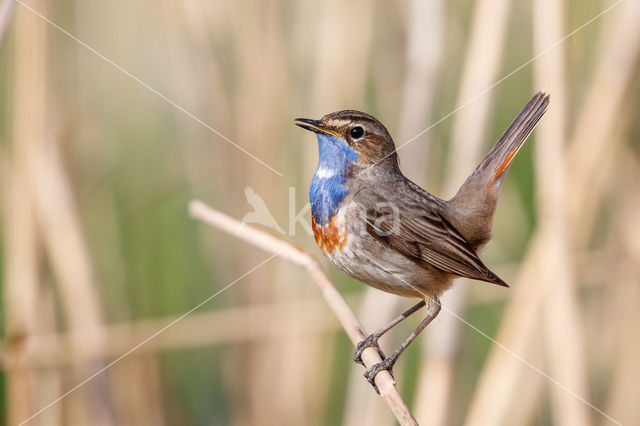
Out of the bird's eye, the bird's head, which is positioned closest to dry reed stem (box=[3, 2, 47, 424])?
the bird's head

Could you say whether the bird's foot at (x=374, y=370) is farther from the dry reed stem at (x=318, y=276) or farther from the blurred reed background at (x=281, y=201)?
the blurred reed background at (x=281, y=201)

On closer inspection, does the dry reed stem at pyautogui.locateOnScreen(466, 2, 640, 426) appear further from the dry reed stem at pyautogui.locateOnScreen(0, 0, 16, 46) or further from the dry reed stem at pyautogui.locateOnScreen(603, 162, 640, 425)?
the dry reed stem at pyautogui.locateOnScreen(0, 0, 16, 46)

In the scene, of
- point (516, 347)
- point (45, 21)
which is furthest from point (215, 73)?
point (516, 347)

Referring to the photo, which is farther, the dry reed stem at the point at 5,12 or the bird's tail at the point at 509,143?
the bird's tail at the point at 509,143

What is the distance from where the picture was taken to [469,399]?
12.4 feet

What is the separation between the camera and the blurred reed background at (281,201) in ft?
9.60

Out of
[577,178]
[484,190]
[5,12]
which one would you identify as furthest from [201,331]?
[577,178]

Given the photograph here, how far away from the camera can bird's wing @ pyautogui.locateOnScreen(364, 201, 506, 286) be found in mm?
2611

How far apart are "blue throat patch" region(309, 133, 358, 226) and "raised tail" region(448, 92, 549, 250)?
1.86 ft

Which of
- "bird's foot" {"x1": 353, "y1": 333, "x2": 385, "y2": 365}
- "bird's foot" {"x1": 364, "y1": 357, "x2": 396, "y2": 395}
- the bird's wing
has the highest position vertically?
the bird's wing

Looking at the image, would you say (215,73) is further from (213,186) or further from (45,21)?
(45,21)

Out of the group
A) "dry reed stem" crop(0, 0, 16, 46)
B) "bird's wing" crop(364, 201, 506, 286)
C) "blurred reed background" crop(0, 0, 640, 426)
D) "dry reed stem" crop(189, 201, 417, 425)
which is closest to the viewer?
"dry reed stem" crop(189, 201, 417, 425)

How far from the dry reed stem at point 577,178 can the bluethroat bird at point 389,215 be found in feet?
0.96

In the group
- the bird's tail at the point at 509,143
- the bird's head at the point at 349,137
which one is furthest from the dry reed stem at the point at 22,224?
the bird's tail at the point at 509,143
